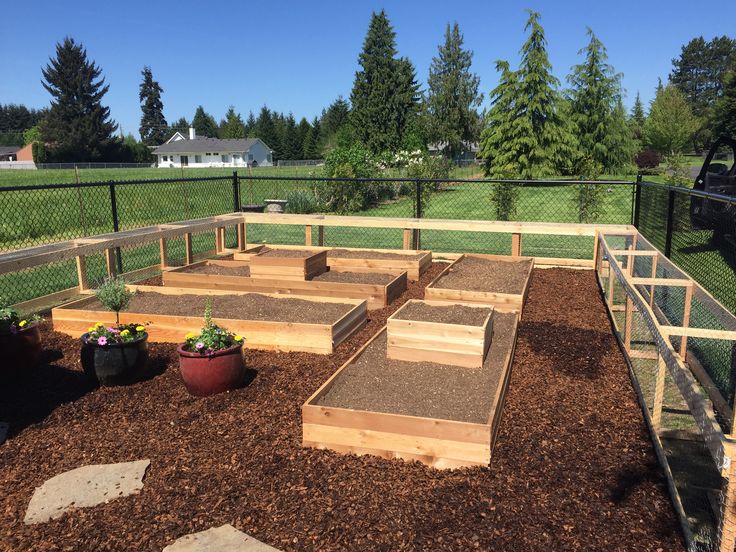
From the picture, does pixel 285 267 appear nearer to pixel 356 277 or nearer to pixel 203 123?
pixel 356 277

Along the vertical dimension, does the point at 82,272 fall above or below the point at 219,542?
above

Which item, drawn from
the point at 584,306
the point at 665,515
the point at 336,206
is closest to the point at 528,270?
the point at 584,306

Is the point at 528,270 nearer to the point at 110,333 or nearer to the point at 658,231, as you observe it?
the point at 658,231

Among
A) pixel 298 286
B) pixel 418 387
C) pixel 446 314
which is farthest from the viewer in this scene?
pixel 298 286

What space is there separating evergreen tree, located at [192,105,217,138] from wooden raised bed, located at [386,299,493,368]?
108907 mm

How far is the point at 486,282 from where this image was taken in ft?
26.0

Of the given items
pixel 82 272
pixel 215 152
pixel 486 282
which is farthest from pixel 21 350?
pixel 215 152

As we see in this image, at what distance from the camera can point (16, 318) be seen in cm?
529

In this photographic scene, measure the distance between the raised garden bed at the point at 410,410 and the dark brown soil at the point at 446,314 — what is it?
1.21ft

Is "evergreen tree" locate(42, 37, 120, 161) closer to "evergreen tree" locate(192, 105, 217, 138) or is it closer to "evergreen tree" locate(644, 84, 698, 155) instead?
"evergreen tree" locate(192, 105, 217, 138)

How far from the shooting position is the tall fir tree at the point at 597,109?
111 ft

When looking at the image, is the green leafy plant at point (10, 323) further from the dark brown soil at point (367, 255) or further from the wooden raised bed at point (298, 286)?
the dark brown soil at point (367, 255)

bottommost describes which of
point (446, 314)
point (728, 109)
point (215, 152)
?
point (446, 314)

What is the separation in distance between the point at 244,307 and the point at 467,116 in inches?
1954
